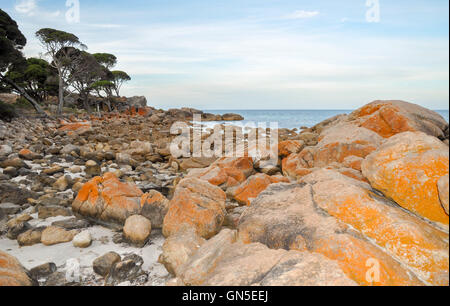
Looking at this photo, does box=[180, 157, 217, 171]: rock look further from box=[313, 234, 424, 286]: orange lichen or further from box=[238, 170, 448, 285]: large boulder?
box=[313, 234, 424, 286]: orange lichen

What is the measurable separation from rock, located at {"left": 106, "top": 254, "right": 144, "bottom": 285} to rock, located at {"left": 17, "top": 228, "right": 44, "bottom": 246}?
2.03 meters

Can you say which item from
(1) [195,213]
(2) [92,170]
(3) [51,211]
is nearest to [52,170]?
(2) [92,170]

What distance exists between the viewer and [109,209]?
5703 mm

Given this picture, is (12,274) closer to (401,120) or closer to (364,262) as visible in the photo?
(364,262)

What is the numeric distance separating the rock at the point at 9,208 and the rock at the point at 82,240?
2.41 metres

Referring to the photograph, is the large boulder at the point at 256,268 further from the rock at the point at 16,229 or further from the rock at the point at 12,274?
the rock at the point at 16,229

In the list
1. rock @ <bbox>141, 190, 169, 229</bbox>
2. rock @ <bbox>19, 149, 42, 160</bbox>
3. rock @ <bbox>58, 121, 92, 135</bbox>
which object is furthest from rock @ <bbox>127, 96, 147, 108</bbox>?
rock @ <bbox>141, 190, 169, 229</bbox>

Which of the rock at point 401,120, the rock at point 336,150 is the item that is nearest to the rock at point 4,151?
the rock at point 336,150

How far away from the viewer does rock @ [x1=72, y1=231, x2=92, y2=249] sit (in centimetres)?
477

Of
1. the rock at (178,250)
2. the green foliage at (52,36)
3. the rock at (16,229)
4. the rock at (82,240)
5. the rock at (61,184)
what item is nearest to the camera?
the rock at (178,250)

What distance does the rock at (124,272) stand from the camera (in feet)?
12.6

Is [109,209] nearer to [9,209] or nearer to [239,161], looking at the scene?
[9,209]

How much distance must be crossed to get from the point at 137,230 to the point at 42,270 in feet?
4.99
